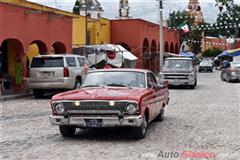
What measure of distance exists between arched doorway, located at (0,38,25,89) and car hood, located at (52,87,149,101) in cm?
1393

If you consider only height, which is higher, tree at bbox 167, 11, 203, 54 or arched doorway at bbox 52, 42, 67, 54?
tree at bbox 167, 11, 203, 54

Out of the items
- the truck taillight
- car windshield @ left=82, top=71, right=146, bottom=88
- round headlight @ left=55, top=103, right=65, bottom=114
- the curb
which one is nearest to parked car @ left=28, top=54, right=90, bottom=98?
the truck taillight

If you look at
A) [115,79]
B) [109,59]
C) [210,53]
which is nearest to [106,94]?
[115,79]

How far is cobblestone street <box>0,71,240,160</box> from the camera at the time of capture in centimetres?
884

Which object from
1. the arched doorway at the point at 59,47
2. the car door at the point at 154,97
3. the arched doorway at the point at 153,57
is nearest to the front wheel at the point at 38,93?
the arched doorway at the point at 59,47

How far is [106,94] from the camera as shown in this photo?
9984 mm

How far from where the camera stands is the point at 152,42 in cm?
5272

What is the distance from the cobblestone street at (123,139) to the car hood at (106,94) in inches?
35.6

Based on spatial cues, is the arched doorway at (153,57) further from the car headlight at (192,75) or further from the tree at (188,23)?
the tree at (188,23)

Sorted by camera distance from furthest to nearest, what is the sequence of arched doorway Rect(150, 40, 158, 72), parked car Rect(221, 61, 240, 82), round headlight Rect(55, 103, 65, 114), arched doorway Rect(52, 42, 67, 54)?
arched doorway Rect(150, 40, 158, 72) < parked car Rect(221, 61, 240, 82) < arched doorway Rect(52, 42, 67, 54) < round headlight Rect(55, 103, 65, 114)

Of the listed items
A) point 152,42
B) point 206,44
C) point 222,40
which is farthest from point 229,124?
point 222,40

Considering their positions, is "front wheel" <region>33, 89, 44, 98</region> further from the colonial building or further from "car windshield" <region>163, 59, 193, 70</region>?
the colonial building

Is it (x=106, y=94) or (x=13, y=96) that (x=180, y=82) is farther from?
(x=106, y=94)

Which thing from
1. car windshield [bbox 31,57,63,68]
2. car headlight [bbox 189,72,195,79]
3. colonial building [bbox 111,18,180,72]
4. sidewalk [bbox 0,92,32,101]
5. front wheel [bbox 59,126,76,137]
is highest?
colonial building [bbox 111,18,180,72]
